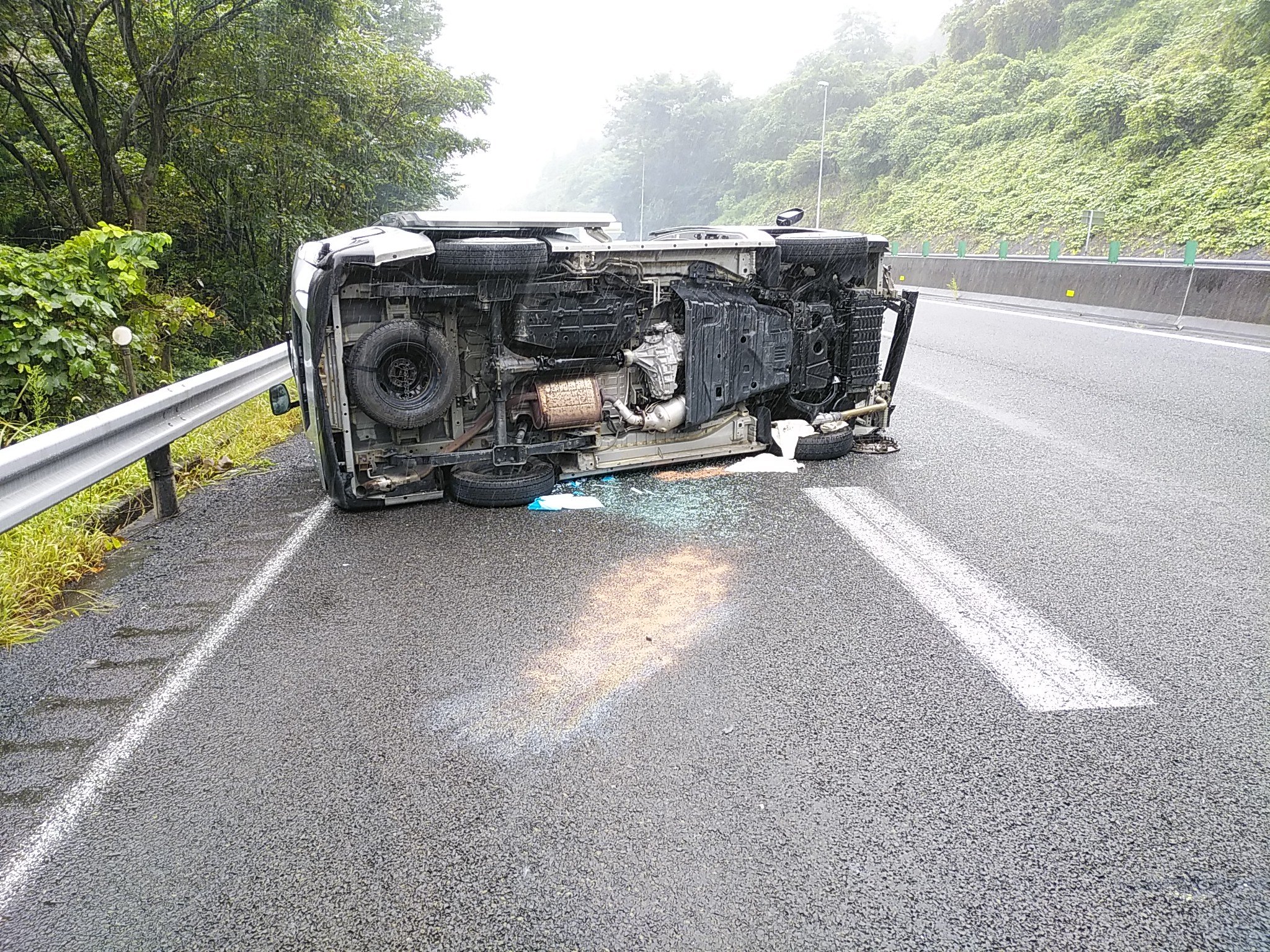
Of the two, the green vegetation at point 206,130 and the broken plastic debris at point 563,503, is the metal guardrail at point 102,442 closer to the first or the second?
the broken plastic debris at point 563,503

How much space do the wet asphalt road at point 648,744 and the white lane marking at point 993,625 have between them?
0.24ft

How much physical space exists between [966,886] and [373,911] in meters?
1.52

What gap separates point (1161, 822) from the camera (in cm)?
235

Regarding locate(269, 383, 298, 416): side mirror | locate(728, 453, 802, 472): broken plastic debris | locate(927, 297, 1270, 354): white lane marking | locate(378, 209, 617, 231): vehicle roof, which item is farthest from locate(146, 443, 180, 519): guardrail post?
locate(927, 297, 1270, 354): white lane marking

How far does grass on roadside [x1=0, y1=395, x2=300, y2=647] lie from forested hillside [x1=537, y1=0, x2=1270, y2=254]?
24337mm

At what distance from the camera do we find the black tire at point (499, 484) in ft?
17.3

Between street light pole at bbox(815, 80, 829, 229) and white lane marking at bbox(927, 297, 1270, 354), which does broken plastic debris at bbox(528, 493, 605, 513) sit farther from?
street light pole at bbox(815, 80, 829, 229)

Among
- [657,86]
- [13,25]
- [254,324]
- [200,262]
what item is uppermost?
[657,86]

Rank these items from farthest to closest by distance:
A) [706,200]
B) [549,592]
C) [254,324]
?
[706,200] < [254,324] < [549,592]

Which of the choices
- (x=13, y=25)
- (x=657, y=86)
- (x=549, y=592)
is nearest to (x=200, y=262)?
(x=13, y=25)

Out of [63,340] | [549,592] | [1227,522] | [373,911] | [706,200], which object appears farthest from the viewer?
[706,200]

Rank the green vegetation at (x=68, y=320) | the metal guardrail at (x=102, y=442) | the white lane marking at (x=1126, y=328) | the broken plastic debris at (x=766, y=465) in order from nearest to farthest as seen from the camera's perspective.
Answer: the metal guardrail at (x=102, y=442), the green vegetation at (x=68, y=320), the broken plastic debris at (x=766, y=465), the white lane marking at (x=1126, y=328)

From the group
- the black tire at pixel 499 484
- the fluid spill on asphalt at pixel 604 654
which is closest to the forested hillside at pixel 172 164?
the black tire at pixel 499 484

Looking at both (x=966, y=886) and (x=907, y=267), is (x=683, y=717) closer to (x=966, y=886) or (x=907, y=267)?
(x=966, y=886)
